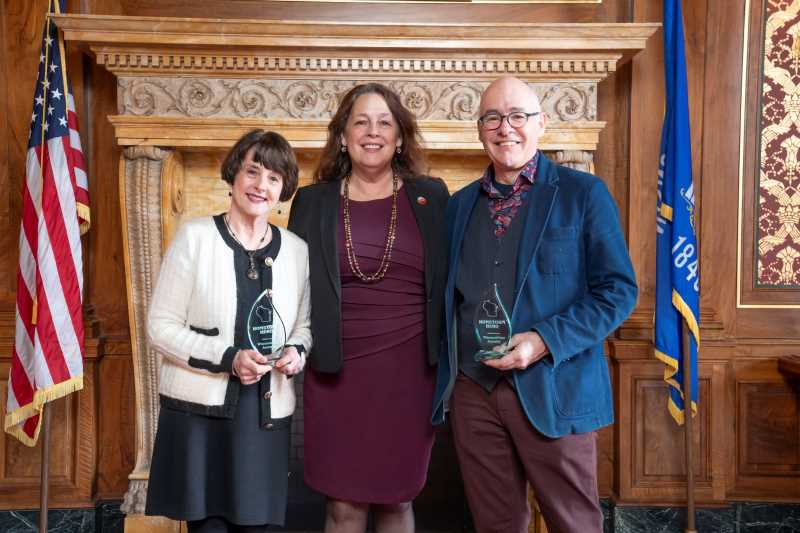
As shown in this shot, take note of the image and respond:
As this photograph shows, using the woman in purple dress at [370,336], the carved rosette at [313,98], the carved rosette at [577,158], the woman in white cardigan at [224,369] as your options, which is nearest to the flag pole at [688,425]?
the carved rosette at [577,158]

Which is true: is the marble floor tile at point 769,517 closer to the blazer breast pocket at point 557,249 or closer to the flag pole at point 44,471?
the blazer breast pocket at point 557,249

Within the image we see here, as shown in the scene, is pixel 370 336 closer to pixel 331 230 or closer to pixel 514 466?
pixel 331 230

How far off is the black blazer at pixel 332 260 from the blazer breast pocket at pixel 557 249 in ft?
1.34

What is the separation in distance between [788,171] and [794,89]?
0.40 metres

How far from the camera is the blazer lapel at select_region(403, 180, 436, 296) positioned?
2152 mm

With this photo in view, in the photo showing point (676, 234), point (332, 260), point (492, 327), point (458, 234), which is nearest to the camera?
point (492, 327)

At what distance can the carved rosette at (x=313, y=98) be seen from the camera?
126 inches

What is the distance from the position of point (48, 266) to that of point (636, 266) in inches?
106

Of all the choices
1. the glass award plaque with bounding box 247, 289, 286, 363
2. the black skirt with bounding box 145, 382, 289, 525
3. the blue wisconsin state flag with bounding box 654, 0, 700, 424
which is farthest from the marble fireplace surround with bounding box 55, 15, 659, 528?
the glass award plaque with bounding box 247, 289, 286, 363

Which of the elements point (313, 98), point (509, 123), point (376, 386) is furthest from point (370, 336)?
point (313, 98)

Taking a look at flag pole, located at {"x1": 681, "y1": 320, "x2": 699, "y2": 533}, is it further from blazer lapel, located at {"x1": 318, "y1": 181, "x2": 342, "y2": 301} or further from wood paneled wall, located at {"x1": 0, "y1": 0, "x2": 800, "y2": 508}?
blazer lapel, located at {"x1": 318, "y1": 181, "x2": 342, "y2": 301}

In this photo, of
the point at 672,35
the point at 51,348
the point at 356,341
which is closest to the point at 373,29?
the point at 672,35

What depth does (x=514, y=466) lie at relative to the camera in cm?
192

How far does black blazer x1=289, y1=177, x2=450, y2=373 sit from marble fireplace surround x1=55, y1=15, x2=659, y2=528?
103 centimetres
